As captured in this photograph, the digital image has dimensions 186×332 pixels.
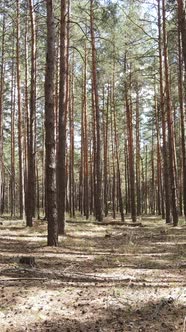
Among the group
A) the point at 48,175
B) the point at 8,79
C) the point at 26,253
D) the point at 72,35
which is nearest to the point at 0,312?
the point at 26,253

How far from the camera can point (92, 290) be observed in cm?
620

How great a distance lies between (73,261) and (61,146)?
484 cm

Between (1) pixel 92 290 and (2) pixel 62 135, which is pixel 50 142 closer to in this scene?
(2) pixel 62 135

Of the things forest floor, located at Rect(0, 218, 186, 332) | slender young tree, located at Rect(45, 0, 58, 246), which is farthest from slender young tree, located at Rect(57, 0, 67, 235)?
forest floor, located at Rect(0, 218, 186, 332)

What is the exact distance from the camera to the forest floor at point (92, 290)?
192 inches

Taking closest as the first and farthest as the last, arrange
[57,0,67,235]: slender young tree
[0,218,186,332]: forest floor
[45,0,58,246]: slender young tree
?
1. [0,218,186,332]: forest floor
2. [45,0,58,246]: slender young tree
3. [57,0,67,235]: slender young tree

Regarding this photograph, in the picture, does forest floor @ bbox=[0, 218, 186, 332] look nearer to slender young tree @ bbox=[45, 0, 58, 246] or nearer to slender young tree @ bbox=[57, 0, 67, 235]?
slender young tree @ bbox=[45, 0, 58, 246]

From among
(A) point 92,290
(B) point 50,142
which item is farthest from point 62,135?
(A) point 92,290

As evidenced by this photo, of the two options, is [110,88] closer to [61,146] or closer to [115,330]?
[61,146]

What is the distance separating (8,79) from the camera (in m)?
29.3

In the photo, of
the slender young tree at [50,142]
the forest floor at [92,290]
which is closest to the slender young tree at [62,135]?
the slender young tree at [50,142]

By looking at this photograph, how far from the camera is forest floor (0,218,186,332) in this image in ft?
16.0

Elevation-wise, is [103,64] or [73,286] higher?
[103,64]

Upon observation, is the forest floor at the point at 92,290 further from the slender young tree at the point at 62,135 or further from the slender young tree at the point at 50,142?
the slender young tree at the point at 62,135
